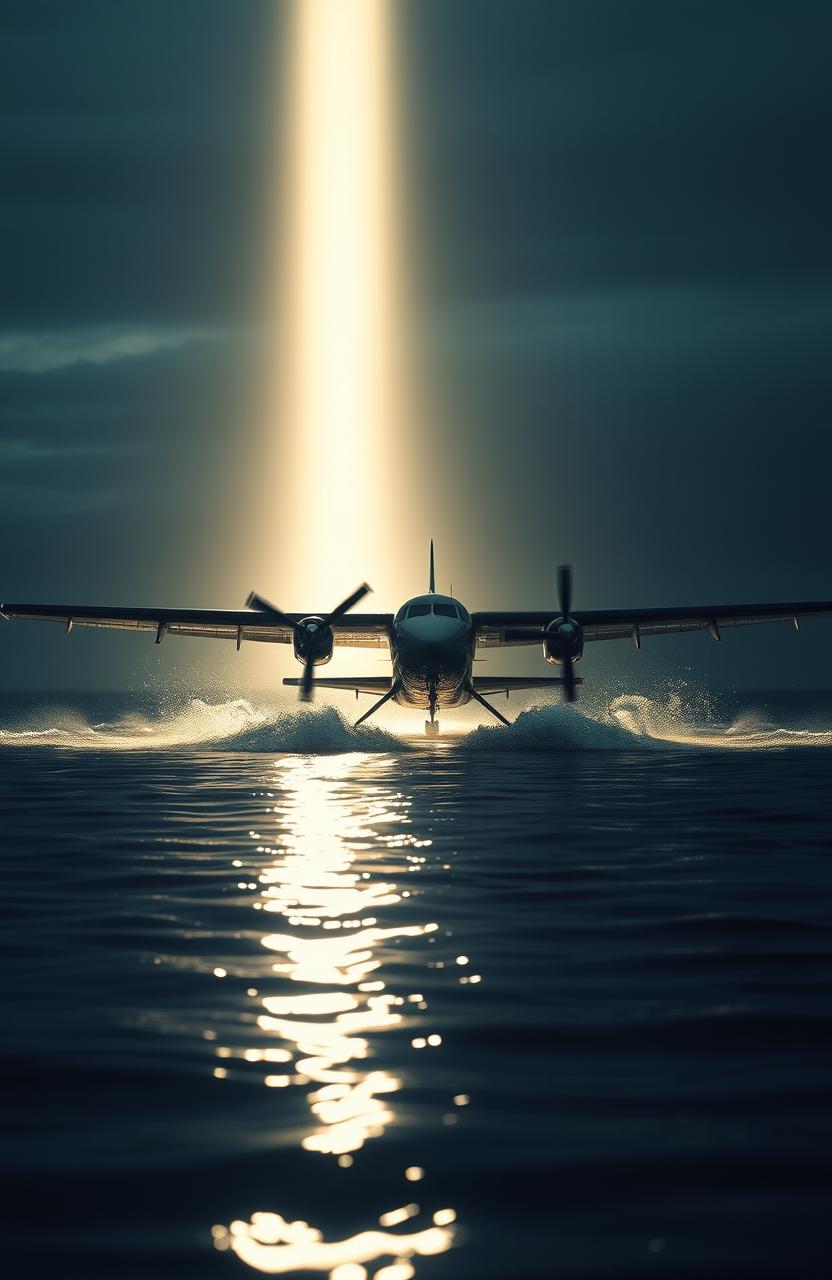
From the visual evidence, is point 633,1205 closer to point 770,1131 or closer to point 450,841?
point 770,1131

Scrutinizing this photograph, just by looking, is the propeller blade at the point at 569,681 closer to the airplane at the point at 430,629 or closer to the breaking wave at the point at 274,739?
the airplane at the point at 430,629

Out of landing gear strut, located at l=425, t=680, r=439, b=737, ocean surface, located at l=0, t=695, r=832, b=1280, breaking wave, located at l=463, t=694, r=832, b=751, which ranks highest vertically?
landing gear strut, located at l=425, t=680, r=439, b=737

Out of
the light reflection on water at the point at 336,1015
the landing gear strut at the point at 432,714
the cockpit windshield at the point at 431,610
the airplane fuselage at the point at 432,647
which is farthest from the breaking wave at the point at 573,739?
the light reflection on water at the point at 336,1015

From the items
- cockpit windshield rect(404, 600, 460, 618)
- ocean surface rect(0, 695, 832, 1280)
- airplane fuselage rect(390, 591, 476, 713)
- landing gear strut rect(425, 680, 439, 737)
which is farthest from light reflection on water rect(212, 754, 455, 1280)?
landing gear strut rect(425, 680, 439, 737)

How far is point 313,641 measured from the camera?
108 ft

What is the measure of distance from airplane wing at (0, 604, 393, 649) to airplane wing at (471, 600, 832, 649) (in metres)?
3.48

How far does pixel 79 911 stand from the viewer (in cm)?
886

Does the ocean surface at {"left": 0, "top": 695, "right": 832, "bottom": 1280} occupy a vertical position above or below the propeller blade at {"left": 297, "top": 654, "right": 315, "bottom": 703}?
below

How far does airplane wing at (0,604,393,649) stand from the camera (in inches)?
1433

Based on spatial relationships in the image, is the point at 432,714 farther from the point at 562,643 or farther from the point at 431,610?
the point at 562,643

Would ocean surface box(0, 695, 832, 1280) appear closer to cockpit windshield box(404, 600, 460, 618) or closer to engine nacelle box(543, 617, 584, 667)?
cockpit windshield box(404, 600, 460, 618)

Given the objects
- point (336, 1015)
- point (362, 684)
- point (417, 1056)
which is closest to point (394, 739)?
point (362, 684)

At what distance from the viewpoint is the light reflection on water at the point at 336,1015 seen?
345 centimetres

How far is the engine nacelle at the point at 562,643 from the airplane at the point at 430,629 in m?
0.03
